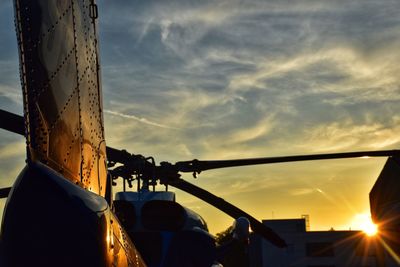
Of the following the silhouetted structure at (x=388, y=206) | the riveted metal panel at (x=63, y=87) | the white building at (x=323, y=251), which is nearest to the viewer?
the riveted metal panel at (x=63, y=87)

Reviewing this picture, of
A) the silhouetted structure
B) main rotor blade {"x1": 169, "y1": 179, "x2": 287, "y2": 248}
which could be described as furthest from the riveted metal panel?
the silhouetted structure

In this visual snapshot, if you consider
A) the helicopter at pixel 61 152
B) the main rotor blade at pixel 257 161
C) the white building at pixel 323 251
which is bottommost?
the helicopter at pixel 61 152

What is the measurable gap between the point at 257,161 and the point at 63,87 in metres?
8.02

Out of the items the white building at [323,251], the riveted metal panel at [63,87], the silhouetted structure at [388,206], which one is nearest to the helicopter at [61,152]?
the riveted metal panel at [63,87]

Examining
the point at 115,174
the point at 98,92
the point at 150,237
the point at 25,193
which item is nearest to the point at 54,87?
the point at 25,193

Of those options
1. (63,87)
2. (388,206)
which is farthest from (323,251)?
(63,87)

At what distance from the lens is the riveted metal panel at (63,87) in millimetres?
2637

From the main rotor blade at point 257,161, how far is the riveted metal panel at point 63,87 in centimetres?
678

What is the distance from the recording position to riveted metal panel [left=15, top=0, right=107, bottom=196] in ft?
8.65

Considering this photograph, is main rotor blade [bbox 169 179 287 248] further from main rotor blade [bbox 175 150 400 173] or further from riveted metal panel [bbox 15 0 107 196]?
riveted metal panel [bbox 15 0 107 196]

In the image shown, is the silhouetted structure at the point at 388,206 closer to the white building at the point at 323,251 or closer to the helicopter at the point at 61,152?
the white building at the point at 323,251

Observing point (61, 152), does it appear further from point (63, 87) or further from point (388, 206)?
point (388, 206)

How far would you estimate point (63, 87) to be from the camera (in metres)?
3.23

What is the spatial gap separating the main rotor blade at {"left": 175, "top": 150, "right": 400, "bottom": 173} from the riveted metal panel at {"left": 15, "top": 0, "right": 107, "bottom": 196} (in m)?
6.78
